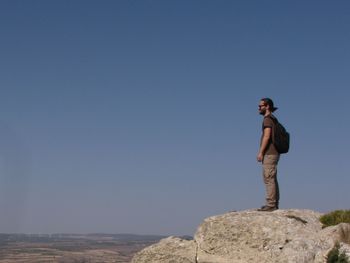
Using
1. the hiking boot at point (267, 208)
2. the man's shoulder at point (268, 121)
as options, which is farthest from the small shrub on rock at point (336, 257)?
the man's shoulder at point (268, 121)

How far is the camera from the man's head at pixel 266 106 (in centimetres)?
1600

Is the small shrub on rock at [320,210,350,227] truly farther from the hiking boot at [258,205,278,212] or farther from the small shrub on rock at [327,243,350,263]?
the small shrub on rock at [327,243,350,263]

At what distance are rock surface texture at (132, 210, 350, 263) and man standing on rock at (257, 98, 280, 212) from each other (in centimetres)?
57

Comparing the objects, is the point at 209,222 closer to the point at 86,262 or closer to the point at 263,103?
the point at 263,103

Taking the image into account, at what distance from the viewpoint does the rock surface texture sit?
13539 millimetres

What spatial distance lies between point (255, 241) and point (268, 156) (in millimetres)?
2961

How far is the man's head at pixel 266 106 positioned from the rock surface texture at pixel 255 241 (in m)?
3.35

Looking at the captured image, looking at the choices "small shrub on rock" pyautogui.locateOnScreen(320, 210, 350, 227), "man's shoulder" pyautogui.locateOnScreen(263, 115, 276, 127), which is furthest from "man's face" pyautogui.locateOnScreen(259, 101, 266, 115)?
"small shrub on rock" pyautogui.locateOnScreen(320, 210, 350, 227)

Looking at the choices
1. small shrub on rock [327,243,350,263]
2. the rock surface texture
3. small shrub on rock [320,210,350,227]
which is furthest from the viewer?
small shrub on rock [320,210,350,227]

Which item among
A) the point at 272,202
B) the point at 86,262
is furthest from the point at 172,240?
the point at 86,262

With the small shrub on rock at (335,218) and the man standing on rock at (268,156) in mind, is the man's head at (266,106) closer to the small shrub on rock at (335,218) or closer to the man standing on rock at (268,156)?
the man standing on rock at (268,156)

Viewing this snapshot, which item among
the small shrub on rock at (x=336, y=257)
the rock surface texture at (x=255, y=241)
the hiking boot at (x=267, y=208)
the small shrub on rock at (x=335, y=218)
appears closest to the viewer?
the small shrub on rock at (x=336, y=257)

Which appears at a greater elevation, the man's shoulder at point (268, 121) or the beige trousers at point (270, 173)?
the man's shoulder at point (268, 121)

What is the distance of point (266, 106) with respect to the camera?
16000 mm
